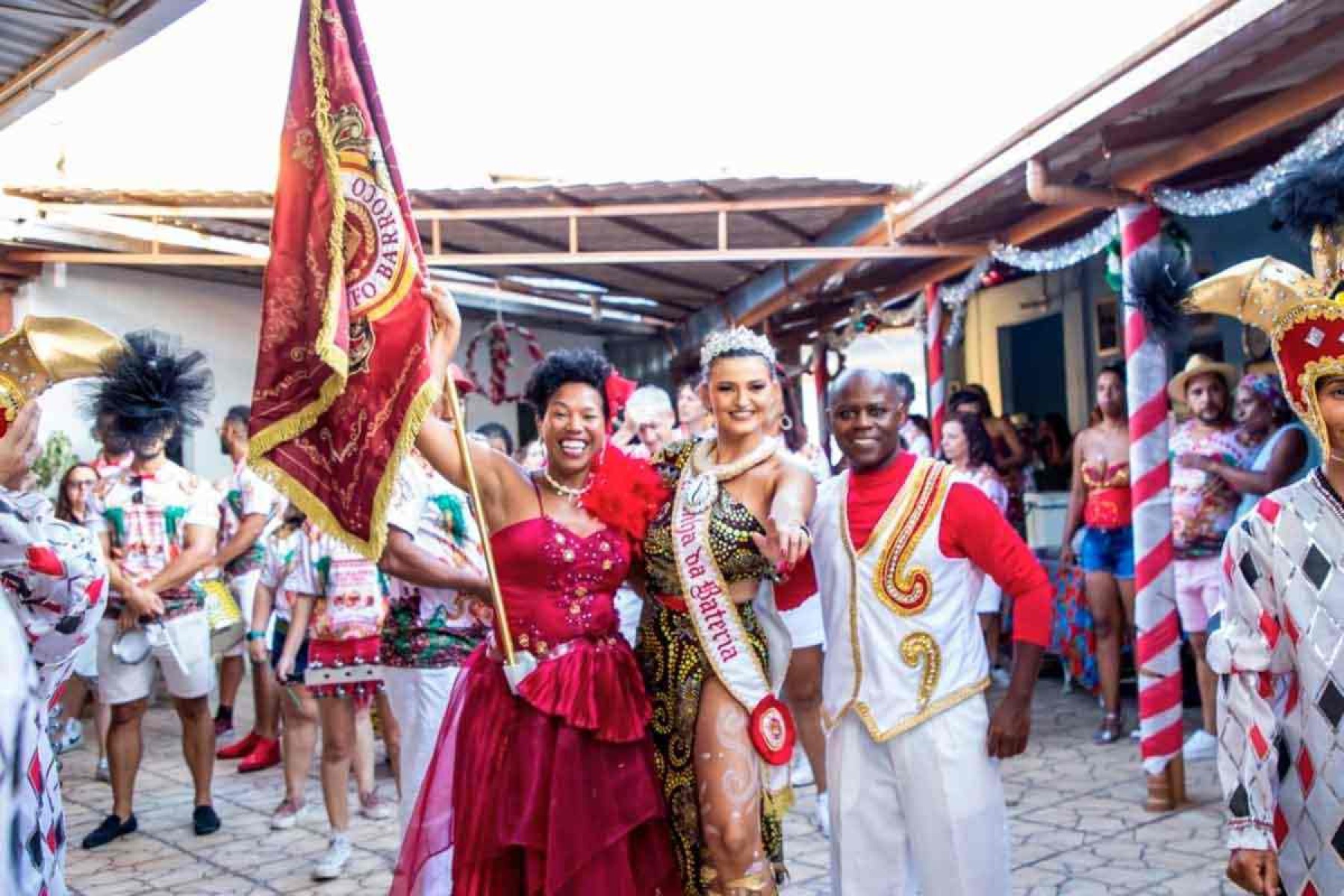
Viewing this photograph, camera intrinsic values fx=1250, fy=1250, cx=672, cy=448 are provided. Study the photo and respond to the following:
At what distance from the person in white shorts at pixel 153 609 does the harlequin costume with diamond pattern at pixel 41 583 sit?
2.62 metres

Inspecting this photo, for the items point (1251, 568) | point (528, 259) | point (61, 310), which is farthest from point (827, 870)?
point (61, 310)

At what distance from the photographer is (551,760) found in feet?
11.5

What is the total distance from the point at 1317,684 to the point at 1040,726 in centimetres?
548

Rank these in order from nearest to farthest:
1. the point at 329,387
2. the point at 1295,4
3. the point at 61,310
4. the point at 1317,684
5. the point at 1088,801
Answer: the point at 1317,684 < the point at 329,387 < the point at 1295,4 < the point at 1088,801 < the point at 61,310

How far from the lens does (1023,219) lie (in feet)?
27.1

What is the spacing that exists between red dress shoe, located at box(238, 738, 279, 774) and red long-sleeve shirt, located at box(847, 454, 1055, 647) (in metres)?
5.55

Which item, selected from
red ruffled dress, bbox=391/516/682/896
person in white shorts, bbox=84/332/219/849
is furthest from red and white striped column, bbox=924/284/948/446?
red ruffled dress, bbox=391/516/682/896

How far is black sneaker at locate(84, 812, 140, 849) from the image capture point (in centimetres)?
636

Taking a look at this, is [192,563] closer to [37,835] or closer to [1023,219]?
[37,835]

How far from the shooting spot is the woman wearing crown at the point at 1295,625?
273 cm

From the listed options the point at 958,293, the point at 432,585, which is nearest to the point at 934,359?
the point at 958,293

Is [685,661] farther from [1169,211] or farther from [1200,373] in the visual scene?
[1200,373]

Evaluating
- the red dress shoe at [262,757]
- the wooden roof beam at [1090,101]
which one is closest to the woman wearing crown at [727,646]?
the wooden roof beam at [1090,101]

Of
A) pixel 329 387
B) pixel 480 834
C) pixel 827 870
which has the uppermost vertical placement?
pixel 329 387
